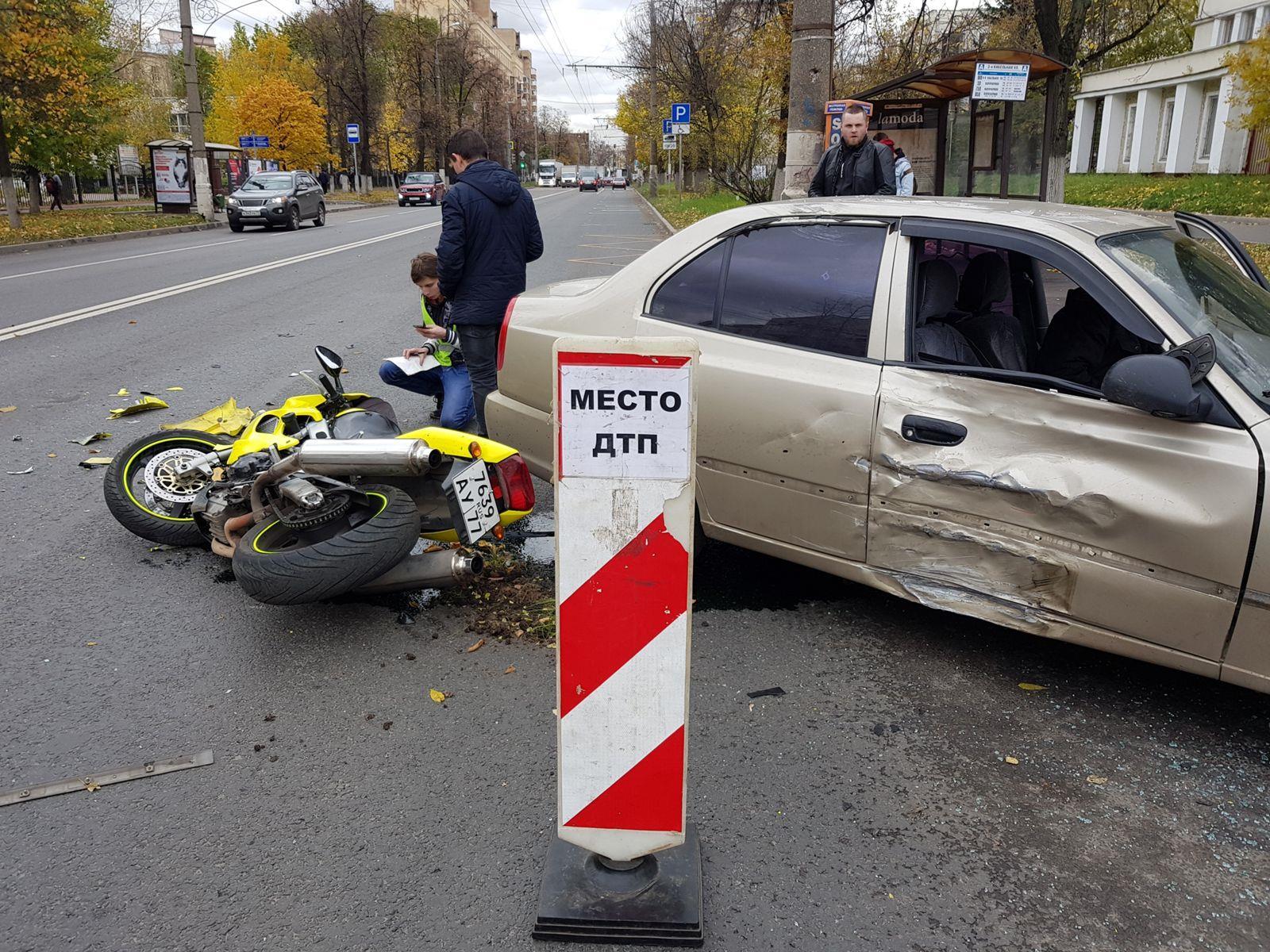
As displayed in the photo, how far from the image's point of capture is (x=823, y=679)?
12.0 feet

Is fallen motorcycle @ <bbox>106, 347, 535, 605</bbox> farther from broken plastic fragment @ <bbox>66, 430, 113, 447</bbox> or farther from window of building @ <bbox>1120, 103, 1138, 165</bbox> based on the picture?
window of building @ <bbox>1120, 103, 1138, 165</bbox>

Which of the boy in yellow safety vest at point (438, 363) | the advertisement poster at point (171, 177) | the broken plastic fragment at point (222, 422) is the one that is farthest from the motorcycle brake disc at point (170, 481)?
the advertisement poster at point (171, 177)

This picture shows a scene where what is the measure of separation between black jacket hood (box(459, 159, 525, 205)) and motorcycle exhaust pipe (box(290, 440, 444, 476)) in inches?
97.3

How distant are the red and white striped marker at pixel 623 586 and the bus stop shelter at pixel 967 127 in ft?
36.8

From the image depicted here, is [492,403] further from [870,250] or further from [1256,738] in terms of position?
[1256,738]

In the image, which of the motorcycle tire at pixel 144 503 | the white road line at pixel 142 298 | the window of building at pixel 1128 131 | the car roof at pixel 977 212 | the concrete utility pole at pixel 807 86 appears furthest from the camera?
the window of building at pixel 1128 131

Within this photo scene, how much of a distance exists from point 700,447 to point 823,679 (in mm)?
1032

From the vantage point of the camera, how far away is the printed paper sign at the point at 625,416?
6.95ft

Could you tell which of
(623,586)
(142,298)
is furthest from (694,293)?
(142,298)

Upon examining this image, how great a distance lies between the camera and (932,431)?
3445 millimetres

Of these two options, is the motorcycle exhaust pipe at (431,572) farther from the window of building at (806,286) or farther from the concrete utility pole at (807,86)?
the concrete utility pole at (807,86)

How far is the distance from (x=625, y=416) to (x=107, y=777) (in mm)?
2181

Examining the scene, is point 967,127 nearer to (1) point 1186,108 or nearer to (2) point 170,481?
(2) point 170,481

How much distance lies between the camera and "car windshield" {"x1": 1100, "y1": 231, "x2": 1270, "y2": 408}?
3.23m
